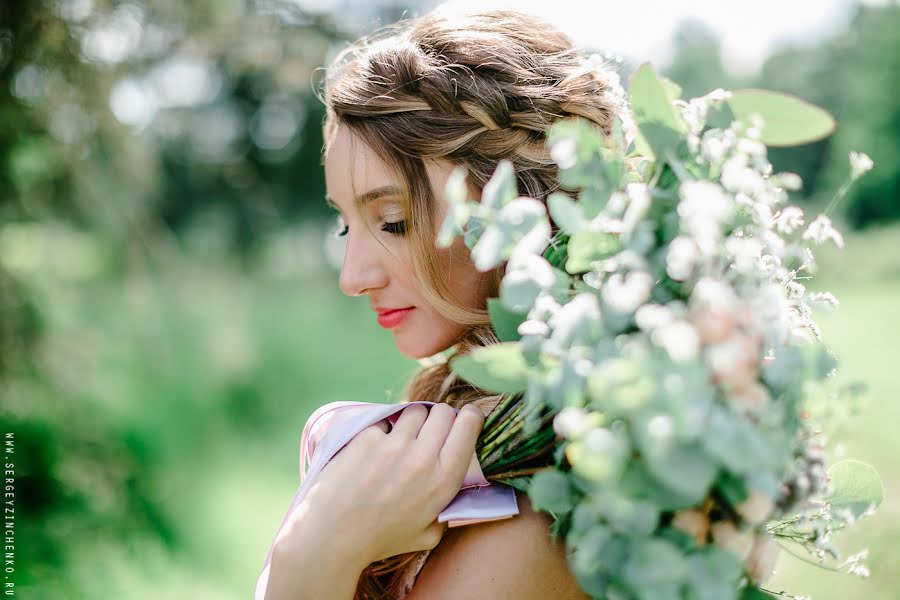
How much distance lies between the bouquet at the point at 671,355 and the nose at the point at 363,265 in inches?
26.7

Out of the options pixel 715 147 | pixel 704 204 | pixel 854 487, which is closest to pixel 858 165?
pixel 715 147

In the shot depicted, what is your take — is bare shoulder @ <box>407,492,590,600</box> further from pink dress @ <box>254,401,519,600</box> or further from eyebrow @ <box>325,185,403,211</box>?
eyebrow @ <box>325,185,403,211</box>

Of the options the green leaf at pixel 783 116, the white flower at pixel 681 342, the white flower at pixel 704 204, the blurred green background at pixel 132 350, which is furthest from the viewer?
the blurred green background at pixel 132 350

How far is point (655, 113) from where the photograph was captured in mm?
1117

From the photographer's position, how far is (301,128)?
2055cm

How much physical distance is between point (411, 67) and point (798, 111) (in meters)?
0.94

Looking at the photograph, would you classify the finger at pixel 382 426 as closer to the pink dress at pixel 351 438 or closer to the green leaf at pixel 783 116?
the pink dress at pixel 351 438

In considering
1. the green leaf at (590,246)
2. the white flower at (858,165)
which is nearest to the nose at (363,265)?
the green leaf at (590,246)

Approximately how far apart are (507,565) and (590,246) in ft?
1.99

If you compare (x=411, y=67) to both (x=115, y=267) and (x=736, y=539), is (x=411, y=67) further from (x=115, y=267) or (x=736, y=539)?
(x=115, y=267)

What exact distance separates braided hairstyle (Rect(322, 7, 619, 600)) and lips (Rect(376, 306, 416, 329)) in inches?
3.3

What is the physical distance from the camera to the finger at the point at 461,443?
1.32 meters

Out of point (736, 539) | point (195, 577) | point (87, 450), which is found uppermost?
point (736, 539)

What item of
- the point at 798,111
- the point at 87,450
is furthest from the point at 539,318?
the point at 87,450
